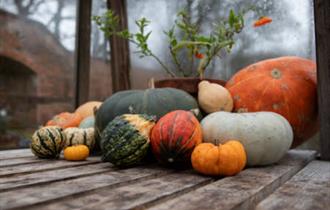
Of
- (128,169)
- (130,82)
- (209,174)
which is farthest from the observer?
(130,82)

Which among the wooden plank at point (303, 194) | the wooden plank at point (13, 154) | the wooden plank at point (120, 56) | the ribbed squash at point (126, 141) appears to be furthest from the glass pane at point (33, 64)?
the wooden plank at point (303, 194)

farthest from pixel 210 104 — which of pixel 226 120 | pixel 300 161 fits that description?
pixel 300 161

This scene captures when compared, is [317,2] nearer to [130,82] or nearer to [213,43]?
[213,43]

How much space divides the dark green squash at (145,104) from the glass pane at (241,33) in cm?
75

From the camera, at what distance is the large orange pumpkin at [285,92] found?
167cm

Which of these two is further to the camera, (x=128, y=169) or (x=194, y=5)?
(x=194, y=5)

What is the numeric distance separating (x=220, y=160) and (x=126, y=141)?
395 millimetres

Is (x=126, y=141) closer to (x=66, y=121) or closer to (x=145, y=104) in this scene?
(x=145, y=104)

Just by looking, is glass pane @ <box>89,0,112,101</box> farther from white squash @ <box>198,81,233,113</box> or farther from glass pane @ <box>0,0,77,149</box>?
white squash @ <box>198,81,233,113</box>

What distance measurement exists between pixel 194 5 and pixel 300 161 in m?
1.54

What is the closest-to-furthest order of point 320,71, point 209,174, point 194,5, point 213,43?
point 209,174
point 320,71
point 213,43
point 194,5

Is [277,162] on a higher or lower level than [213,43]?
lower

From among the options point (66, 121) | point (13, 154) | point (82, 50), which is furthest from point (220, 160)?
point (82, 50)

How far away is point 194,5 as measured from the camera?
252 cm
